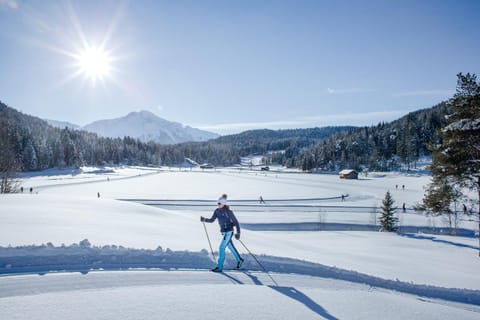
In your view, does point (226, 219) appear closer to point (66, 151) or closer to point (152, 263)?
point (152, 263)

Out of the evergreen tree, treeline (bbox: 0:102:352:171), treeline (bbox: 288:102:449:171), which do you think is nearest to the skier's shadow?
the evergreen tree

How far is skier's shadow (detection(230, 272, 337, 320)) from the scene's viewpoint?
18.0 ft

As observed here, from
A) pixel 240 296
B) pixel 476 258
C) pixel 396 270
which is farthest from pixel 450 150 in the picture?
pixel 240 296

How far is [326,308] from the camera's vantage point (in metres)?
5.74

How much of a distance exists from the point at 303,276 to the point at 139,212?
12340 mm

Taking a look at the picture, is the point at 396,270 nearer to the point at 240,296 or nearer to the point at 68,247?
the point at 240,296

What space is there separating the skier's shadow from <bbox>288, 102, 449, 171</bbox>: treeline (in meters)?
115

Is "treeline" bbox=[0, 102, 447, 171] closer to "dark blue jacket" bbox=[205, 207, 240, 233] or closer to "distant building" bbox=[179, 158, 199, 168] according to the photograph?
"distant building" bbox=[179, 158, 199, 168]

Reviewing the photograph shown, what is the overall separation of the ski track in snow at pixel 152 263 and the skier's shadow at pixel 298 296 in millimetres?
497

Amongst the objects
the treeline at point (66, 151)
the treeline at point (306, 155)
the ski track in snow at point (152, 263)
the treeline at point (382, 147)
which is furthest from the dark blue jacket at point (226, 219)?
the treeline at point (382, 147)

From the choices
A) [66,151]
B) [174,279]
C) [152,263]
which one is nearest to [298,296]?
[174,279]

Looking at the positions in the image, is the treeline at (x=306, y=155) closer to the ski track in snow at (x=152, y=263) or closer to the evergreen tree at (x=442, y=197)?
the ski track in snow at (x=152, y=263)

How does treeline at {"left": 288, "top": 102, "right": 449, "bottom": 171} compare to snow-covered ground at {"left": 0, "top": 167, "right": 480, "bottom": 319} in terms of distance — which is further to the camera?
treeline at {"left": 288, "top": 102, "right": 449, "bottom": 171}

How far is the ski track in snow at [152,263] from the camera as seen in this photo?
270 inches
